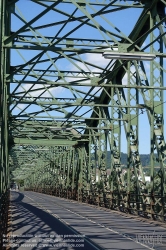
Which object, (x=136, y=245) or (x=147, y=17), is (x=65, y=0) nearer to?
(x=147, y=17)

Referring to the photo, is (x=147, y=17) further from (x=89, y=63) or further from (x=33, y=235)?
(x=33, y=235)

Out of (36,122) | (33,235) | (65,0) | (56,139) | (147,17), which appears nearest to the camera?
(33,235)

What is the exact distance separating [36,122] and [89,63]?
14.6m

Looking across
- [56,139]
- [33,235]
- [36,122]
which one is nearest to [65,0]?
[33,235]

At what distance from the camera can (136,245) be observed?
14.0 m

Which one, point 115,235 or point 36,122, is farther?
point 36,122

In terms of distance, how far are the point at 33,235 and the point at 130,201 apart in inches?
442

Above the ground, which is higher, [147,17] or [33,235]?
[147,17]

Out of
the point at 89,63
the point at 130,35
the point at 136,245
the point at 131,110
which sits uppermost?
the point at 130,35

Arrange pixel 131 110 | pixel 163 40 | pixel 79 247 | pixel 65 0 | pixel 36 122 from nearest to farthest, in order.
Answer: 1. pixel 79 247
2. pixel 65 0
3. pixel 163 40
4. pixel 131 110
5. pixel 36 122

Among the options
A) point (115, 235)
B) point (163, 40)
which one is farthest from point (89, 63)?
point (115, 235)

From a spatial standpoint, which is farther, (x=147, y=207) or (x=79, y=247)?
(x=147, y=207)

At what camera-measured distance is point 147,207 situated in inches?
954

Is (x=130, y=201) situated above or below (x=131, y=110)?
below
